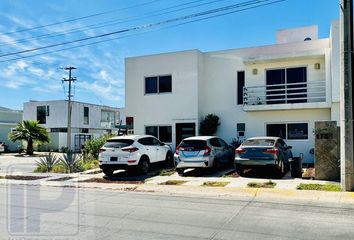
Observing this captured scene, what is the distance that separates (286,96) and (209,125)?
4.45 m

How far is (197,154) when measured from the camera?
15.8 meters

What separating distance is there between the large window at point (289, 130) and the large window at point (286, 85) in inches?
49.7

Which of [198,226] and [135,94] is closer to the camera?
[198,226]

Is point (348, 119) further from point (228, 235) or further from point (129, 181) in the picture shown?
point (129, 181)

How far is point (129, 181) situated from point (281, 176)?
20.3ft

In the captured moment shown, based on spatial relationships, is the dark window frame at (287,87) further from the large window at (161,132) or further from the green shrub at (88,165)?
the green shrub at (88,165)

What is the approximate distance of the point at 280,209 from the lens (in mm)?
9148

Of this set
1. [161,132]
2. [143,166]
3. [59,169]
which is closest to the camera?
[143,166]

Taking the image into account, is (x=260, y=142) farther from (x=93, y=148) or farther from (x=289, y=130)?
(x=93, y=148)

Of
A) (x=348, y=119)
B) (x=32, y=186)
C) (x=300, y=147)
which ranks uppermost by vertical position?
(x=348, y=119)

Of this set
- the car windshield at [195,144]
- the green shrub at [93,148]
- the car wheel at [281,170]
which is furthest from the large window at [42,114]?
the car wheel at [281,170]

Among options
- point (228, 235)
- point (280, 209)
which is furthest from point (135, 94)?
point (228, 235)

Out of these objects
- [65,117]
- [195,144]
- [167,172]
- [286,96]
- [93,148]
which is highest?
[286,96]

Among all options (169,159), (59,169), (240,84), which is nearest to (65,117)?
(59,169)
